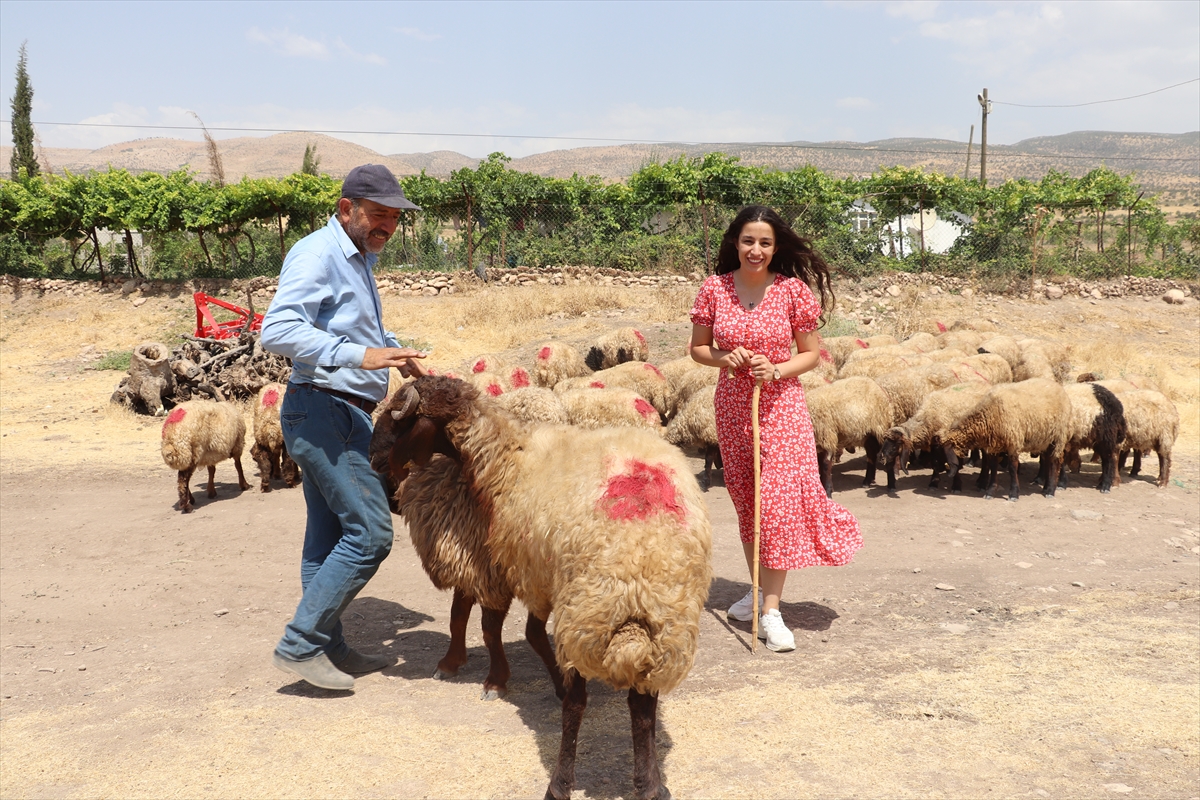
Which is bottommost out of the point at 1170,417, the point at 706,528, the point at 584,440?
the point at 1170,417

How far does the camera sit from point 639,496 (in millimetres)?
3131

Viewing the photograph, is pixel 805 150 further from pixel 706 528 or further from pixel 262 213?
pixel 706 528

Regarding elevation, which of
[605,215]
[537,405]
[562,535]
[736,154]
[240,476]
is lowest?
[240,476]

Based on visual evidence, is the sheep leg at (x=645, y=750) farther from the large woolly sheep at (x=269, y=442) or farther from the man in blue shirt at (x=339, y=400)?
the large woolly sheep at (x=269, y=442)

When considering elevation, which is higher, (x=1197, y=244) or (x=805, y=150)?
(x=805, y=150)

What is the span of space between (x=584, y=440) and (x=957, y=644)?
8.49 feet

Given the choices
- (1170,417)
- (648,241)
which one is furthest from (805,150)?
(1170,417)

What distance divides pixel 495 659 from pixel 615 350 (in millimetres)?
9093

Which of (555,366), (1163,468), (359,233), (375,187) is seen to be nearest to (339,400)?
(359,233)

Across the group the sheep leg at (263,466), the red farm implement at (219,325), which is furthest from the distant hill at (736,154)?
the sheep leg at (263,466)

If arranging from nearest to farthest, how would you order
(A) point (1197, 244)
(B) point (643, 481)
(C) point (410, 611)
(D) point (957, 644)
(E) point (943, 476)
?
(B) point (643, 481) < (D) point (957, 644) < (C) point (410, 611) < (E) point (943, 476) < (A) point (1197, 244)

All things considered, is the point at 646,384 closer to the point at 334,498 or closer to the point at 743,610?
the point at 743,610

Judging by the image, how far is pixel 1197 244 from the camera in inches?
1062

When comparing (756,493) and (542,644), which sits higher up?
(756,493)
